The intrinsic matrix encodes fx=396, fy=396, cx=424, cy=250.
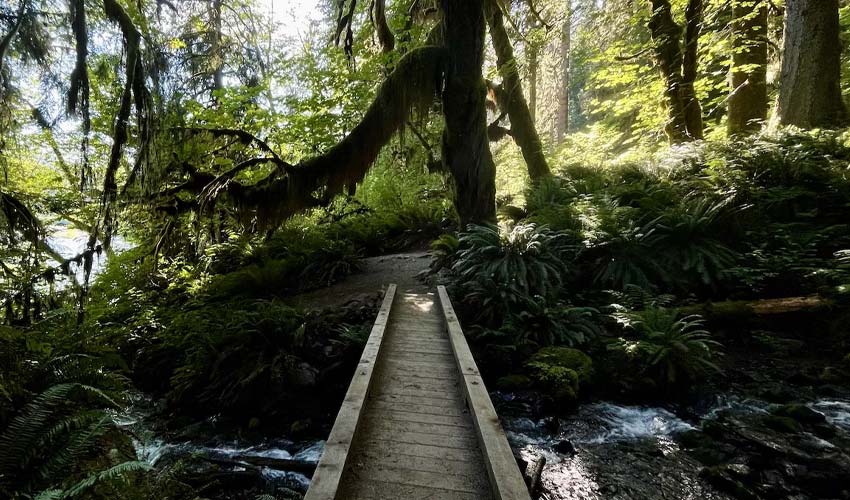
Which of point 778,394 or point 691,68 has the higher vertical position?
point 691,68

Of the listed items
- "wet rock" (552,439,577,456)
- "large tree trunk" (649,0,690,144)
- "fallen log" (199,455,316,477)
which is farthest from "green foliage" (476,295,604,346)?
"large tree trunk" (649,0,690,144)

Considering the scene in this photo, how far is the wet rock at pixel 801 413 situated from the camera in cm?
429

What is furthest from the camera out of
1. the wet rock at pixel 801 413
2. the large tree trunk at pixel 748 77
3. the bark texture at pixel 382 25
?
Answer: the large tree trunk at pixel 748 77

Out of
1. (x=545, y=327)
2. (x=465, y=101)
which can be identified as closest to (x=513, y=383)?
(x=545, y=327)

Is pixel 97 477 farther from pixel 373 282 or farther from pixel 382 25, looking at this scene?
pixel 382 25

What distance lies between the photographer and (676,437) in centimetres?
433

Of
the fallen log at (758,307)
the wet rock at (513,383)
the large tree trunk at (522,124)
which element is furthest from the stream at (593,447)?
the large tree trunk at (522,124)

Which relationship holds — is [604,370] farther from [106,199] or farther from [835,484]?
[106,199]

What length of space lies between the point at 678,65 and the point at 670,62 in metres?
0.22

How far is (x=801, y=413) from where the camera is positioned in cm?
437

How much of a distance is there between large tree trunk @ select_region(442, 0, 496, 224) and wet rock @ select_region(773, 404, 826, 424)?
5726 millimetres

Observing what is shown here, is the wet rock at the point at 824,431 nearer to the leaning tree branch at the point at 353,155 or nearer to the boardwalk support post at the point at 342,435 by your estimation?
the boardwalk support post at the point at 342,435

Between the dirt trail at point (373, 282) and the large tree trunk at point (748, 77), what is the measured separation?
346 inches

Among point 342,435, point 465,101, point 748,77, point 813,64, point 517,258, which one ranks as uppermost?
point 748,77
